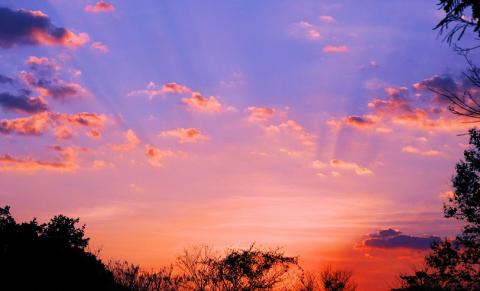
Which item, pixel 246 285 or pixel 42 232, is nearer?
pixel 42 232

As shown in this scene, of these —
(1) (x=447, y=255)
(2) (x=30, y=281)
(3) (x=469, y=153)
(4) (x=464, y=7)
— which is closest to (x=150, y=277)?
(2) (x=30, y=281)

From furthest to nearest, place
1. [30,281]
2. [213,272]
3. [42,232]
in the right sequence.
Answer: [213,272] < [42,232] < [30,281]

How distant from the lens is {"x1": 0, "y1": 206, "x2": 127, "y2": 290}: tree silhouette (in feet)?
106

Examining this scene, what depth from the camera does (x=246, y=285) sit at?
161 feet

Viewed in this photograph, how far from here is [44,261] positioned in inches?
1374

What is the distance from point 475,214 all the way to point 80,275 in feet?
87.9

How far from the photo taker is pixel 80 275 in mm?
36562

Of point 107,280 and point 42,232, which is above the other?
point 42,232

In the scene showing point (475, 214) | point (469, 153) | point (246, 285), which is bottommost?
point (246, 285)

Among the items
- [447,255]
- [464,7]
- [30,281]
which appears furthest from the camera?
[447,255]

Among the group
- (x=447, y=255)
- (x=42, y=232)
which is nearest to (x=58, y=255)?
(x=42, y=232)

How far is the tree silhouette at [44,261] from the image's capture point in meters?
32.4

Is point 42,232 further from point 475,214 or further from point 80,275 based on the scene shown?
point 475,214

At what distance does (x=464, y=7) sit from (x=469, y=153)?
68.2 feet
